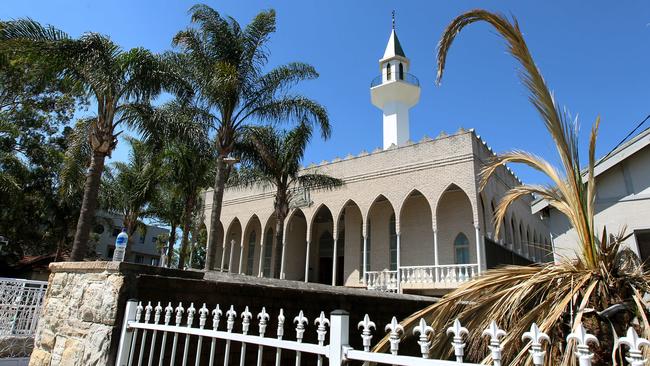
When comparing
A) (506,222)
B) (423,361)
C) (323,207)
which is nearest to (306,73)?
(323,207)

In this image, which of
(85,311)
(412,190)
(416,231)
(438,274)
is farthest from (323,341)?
(416,231)

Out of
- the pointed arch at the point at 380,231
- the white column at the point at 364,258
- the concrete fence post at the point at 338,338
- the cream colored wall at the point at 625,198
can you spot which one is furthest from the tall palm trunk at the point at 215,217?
the concrete fence post at the point at 338,338

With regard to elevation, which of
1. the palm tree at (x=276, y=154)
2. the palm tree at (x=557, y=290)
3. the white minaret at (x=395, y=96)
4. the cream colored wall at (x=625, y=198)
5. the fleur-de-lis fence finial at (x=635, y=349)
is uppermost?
the white minaret at (x=395, y=96)

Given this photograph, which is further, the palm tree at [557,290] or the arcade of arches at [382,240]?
the arcade of arches at [382,240]

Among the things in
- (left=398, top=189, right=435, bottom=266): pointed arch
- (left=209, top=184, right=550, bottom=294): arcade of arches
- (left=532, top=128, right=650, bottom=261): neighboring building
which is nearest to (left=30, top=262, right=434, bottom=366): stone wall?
(left=532, top=128, right=650, bottom=261): neighboring building

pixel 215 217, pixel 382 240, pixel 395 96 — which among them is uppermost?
pixel 395 96

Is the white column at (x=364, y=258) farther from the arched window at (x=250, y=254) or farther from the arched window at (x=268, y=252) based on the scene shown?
the arched window at (x=250, y=254)

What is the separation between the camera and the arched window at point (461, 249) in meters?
18.6

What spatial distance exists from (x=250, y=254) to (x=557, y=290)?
25770 millimetres

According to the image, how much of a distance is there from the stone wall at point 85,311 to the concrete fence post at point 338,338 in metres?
2.33

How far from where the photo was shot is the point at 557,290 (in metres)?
2.32

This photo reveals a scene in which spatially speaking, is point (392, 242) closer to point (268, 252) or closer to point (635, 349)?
point (268, 252)

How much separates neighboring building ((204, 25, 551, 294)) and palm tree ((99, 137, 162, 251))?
6450 millimetres

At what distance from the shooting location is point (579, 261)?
98.0 inches
